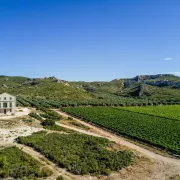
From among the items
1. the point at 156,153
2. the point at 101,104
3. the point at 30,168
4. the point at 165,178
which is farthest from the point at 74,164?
the point at 101,104

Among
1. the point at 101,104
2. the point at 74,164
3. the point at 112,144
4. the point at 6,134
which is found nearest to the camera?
the point at 74,164

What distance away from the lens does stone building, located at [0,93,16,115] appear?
235 feet

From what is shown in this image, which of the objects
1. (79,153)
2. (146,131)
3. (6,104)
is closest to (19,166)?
(79,153)

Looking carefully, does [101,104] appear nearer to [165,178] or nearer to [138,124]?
[138,124]

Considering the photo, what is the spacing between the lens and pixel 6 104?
237ft

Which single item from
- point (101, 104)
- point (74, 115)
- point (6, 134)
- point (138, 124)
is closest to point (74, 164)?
point (6, 134)

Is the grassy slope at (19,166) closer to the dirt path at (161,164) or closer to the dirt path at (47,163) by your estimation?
the dirt path at (47,163)

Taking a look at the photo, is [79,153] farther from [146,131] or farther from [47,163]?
[146,131]

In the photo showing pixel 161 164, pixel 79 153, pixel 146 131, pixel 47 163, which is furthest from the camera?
pixel 146 131

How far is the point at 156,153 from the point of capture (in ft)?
143

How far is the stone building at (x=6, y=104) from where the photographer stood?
235ft

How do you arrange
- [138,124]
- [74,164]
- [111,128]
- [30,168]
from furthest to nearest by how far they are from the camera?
[138,124] < [111,128] < [74,164] < [30,168]

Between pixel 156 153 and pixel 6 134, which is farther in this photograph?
pixel 6 134

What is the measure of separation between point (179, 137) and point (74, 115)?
39402 millimetres
